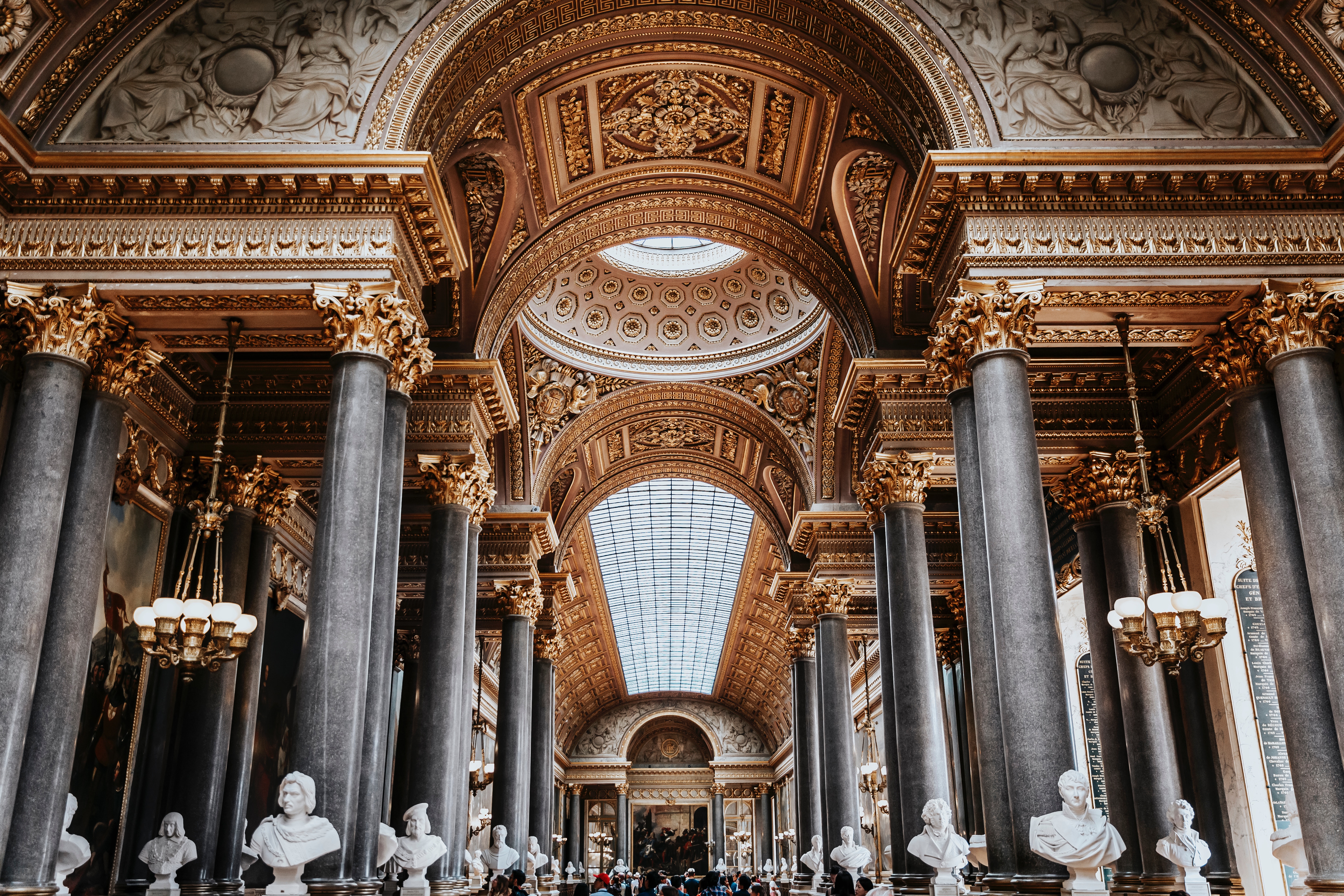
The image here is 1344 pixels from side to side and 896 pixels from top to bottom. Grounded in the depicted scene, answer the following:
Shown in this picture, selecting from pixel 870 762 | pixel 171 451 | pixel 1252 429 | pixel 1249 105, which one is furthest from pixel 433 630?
pixel 870 762

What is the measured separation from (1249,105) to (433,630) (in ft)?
37.3

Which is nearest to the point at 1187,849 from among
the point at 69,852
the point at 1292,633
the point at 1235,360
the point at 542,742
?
the point at 1292,633

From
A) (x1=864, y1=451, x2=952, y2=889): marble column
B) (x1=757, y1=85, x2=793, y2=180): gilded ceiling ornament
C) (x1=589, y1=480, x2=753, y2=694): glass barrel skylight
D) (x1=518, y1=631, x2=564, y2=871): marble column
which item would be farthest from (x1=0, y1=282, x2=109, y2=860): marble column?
(x1=589, y1=480, x2=753, y2=694): glass barrel skylight

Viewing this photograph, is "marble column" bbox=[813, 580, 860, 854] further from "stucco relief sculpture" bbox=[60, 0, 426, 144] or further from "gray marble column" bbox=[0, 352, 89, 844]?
"gray marble column" bbox=[0, 352, 89, 844]

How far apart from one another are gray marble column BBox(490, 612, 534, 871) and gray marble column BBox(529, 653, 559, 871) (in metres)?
3.07

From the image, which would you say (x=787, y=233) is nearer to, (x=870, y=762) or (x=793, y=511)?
(x=793, y=511)

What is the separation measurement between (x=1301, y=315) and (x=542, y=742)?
20921 millimetres

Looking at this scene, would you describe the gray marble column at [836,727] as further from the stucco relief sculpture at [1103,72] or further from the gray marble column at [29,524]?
the gray marble column at [29,524]

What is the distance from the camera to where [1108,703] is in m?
13.9

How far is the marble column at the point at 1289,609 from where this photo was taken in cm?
→ 909

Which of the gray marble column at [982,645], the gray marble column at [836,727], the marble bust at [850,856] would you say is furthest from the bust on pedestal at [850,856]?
the gray marble column at [982,645]

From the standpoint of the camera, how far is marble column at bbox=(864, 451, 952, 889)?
13.7m

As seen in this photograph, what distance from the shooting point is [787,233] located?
52.6ft

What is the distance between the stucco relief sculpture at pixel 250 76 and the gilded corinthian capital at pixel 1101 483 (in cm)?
1040
